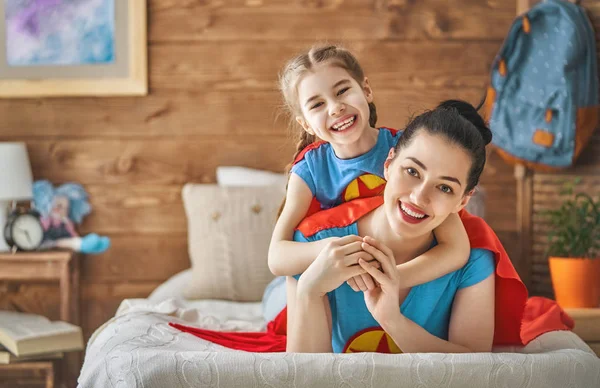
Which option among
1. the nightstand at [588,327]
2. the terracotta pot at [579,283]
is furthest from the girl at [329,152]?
the terracotta pot at [579,283]

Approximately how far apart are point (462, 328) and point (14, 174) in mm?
2085

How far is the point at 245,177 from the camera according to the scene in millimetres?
3244

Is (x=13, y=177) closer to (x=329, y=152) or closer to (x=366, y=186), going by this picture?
(x=329, y=152)

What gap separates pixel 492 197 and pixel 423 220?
79.5 inches

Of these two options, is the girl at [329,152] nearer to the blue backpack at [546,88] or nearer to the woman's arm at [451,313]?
the woman's arm at [451,313]

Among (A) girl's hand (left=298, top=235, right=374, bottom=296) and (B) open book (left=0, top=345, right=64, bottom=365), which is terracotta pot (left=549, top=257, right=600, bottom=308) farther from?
(B) open book (left=0, top=345, right=64, bottom=365)

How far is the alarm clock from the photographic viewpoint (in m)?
3.11

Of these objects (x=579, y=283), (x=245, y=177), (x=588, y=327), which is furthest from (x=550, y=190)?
(x=245, y=177)

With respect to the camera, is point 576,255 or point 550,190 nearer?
point 576,255

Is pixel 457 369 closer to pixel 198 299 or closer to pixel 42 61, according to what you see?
pixel 198 299

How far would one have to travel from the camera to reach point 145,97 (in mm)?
3363

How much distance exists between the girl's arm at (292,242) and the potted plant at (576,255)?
1546 mm

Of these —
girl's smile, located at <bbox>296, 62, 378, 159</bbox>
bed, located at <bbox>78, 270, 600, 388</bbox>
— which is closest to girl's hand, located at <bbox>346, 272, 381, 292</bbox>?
bed, located at <bbox>78, 270, 600, 388</bbox>

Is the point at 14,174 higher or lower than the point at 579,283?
higher
